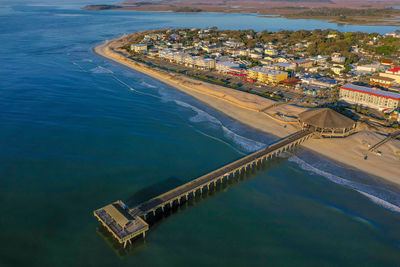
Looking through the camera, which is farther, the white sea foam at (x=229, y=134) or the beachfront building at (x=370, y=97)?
the beachfront building at (x=370, y=97)

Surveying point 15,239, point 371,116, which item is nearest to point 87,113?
point 15,239

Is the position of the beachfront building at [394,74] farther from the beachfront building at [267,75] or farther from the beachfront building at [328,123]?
the beachfront building at [328,123]

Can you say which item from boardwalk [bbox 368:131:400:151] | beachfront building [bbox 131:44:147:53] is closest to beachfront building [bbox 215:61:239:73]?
beachfront building [bbox 131:44:147:53]

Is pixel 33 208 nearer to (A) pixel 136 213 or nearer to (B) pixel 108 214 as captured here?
(B) pixel 108 214

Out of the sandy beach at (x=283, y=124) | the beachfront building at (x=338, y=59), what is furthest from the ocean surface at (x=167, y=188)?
the beachfront building at (x=338, y=59)

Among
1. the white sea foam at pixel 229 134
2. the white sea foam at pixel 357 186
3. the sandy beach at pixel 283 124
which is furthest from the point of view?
the white sea foam at pixel 229 134

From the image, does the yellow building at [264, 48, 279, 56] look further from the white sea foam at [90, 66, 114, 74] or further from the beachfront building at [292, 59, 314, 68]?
the white sea foam at [90, 66, 114, 74]


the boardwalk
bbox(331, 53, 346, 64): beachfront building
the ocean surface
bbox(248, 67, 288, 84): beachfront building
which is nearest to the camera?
the ocean surface
